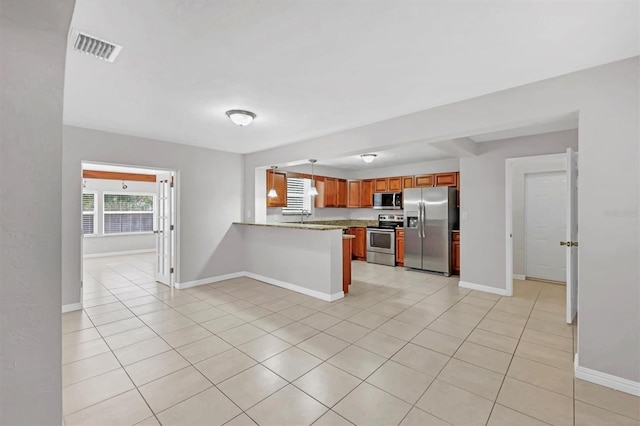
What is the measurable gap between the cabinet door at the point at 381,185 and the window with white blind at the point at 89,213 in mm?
8126

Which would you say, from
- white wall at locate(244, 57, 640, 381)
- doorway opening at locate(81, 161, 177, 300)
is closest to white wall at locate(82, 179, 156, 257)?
doorway opening at locate(81, 161, 177, 300)

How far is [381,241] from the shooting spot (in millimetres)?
7098

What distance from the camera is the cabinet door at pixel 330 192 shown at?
7566 mm

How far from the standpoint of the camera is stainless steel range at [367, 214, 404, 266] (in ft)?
22.6

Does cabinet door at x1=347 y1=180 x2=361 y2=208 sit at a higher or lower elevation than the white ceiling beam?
lower

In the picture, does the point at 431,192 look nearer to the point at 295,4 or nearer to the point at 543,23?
the point at 543,23

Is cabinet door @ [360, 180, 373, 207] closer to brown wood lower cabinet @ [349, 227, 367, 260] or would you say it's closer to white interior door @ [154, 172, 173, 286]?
brown wood lower cabinet @ [349, 227, 367, 260]

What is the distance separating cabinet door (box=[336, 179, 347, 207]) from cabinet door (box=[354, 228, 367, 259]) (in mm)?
847

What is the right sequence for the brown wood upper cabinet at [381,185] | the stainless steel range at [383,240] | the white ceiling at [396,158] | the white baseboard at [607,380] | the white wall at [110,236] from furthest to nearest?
the white wall at [110,236] → the brown wood upper cabinet at [381,185] → the stainless steel range at [383,240] → the white ceiling at [396,158] → the white baseboard at [607,380]

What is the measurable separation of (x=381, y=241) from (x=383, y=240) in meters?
0.06

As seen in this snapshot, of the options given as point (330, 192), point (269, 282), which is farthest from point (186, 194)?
point (330, 192)

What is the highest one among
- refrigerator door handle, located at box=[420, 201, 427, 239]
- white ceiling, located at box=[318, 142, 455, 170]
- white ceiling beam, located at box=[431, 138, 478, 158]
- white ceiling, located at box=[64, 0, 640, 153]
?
white ceiling, located at box=[318, 142, 455, 170]

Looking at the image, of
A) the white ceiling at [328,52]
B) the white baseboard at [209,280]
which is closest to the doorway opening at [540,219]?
the white ceiling at [328,52]

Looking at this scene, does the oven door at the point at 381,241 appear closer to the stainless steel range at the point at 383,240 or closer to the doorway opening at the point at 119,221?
the stainless steel range at the point at 383,240
